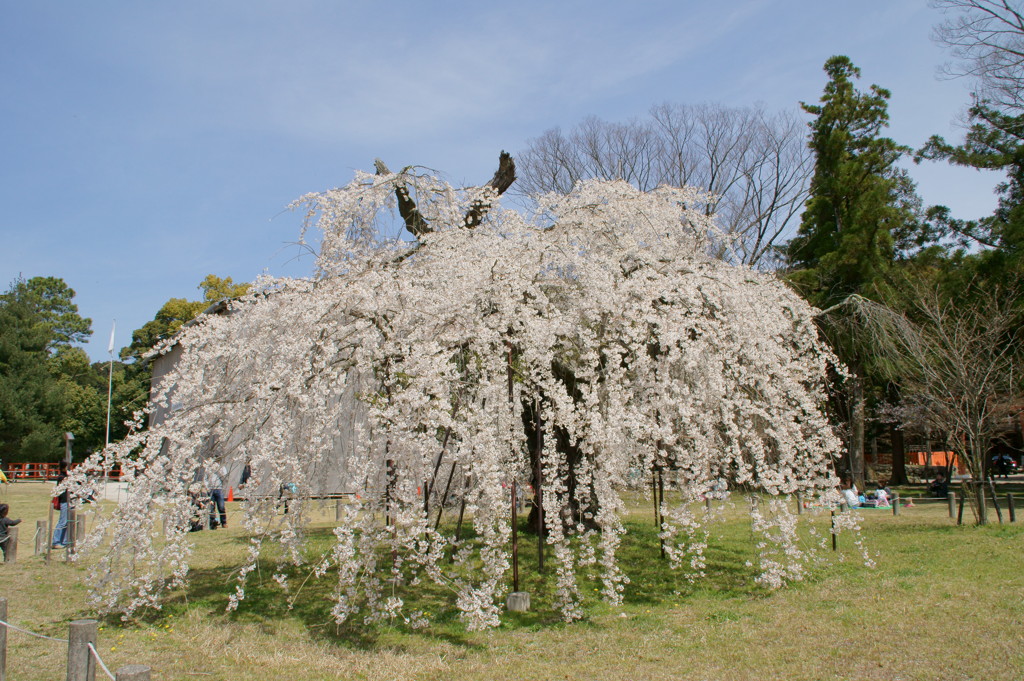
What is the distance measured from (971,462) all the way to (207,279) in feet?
98.2

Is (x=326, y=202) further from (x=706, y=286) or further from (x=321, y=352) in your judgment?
(x=706, y=286)

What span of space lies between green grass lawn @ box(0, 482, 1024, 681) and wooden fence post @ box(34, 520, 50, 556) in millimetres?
1807

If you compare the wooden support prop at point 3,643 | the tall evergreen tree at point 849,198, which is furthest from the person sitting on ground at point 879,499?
the wooden support prop at point 3,643

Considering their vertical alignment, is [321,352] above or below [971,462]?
above

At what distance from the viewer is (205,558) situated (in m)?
9.00

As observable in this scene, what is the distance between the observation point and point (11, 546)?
922cm

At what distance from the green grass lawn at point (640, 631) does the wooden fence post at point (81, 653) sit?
5.42 ft

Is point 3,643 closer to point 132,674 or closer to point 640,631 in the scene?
point 132,674

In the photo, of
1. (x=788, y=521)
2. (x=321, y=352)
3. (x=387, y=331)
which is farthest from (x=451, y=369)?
(x=788, y=521)

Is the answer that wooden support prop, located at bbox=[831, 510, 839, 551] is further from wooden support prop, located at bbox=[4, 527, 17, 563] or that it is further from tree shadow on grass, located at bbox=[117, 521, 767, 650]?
wooden support prop, located at bbox=[4, 527, 17, 563]

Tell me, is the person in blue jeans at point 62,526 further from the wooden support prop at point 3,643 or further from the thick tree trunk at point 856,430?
the thick tree trunk at point 856,430

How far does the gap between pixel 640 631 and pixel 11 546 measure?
8811 millimetres

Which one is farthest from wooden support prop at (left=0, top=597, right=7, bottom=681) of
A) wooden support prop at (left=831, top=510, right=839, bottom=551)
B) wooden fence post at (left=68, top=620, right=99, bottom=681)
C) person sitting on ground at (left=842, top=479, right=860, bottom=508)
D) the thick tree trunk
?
the thick tree trunk

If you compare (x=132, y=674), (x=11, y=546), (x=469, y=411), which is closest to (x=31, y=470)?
(x=11, y=546)
